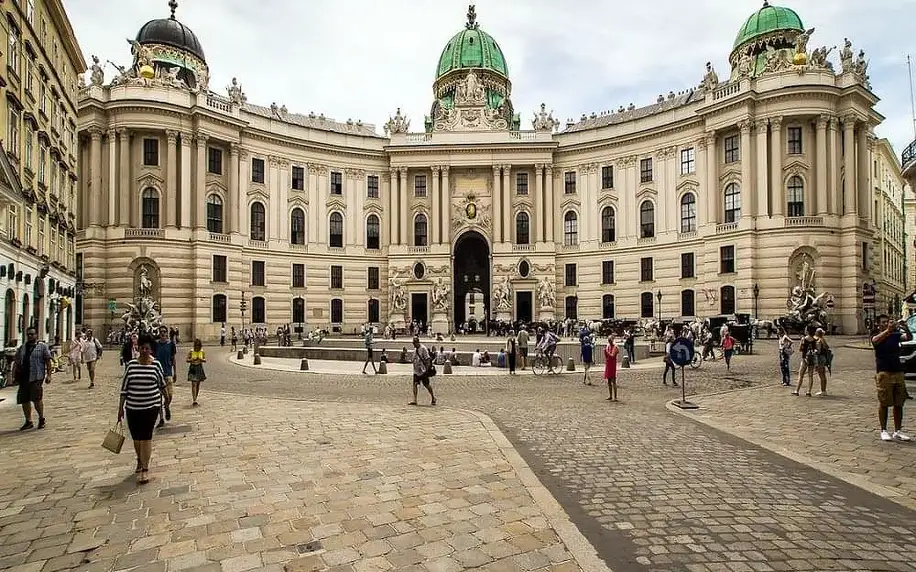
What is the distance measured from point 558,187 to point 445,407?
44239 mm

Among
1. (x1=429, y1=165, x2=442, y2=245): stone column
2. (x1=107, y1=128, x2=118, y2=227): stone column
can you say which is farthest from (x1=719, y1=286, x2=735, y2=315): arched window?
(x1=107, y1=128, x2=118, y2=227): stone column

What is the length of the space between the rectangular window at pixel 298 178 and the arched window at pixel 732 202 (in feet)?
123

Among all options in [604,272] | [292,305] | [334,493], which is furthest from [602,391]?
[292,305]

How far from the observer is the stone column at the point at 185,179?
152 feet

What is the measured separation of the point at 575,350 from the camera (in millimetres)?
31031

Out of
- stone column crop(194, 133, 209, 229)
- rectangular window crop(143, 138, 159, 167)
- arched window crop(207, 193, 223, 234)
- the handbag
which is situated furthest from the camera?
arched window crop(207, 193, 223, 234)

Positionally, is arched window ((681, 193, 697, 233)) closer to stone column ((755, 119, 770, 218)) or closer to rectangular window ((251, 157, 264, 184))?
stone column ((755, 119, 770, 218))

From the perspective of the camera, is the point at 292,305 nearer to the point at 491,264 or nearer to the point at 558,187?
the point at 491,264

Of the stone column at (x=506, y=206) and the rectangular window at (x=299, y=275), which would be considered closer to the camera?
the rectangular window at (x=299, y=275)

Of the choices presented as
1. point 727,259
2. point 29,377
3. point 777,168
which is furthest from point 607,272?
point 29,377

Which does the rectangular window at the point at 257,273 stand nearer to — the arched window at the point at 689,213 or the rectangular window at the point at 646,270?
the rectangular window at the point at 646,270

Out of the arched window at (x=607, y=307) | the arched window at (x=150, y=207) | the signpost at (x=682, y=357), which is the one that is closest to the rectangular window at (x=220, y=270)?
the arched window at (x=150, y=207)

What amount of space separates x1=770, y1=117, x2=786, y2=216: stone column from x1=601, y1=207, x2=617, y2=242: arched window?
44.6 feet

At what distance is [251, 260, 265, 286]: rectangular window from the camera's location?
50.6 metres
